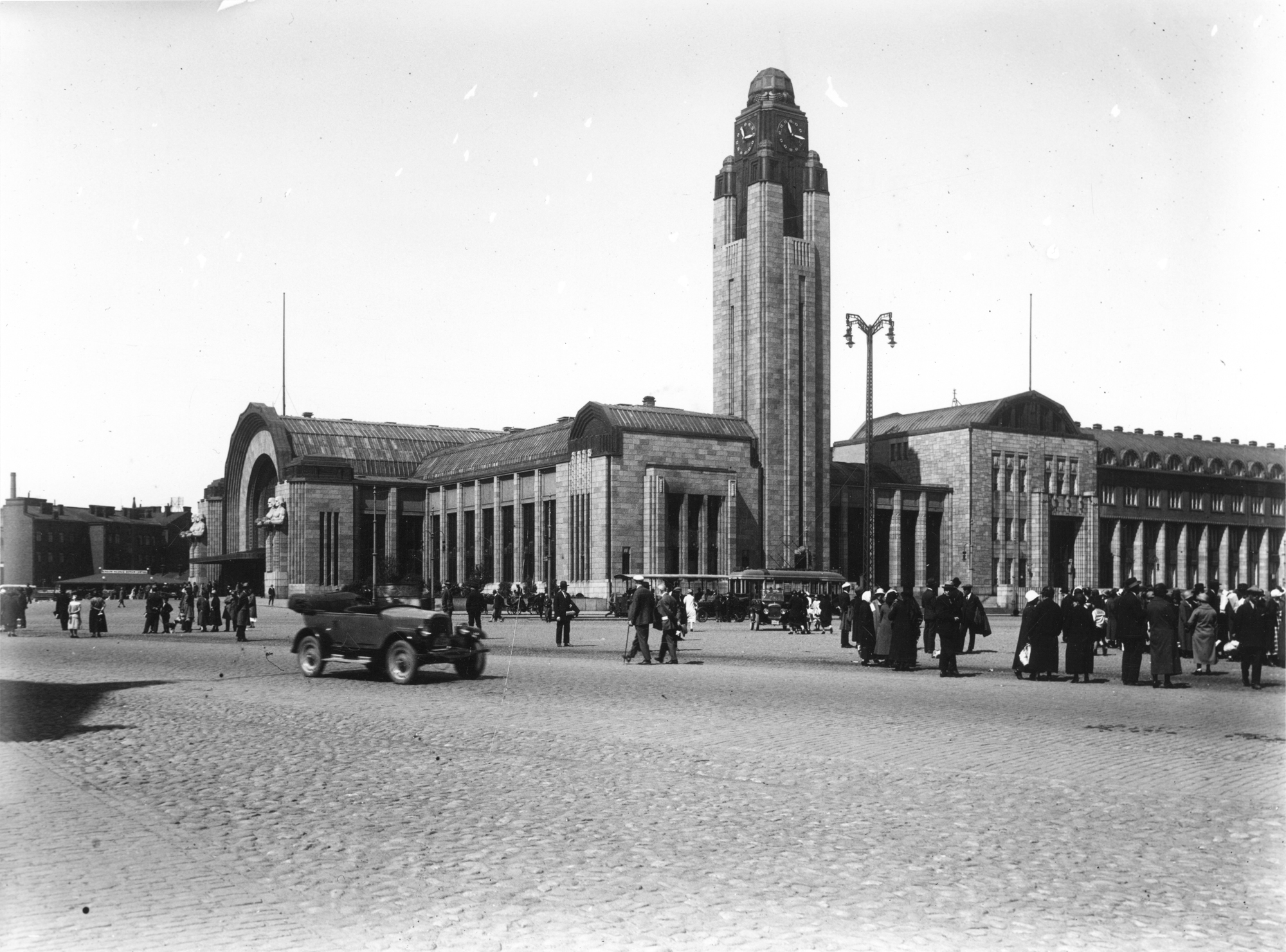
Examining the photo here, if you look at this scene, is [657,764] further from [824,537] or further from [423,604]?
[824,537]

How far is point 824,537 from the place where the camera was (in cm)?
8381

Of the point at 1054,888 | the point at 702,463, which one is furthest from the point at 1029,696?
the point at 702,463

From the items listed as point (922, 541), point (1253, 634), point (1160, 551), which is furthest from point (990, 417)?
point (1253, 634)

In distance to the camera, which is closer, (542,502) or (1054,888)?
(1054,888)

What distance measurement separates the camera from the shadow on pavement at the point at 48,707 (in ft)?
46.1

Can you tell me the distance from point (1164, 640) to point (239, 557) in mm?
87099

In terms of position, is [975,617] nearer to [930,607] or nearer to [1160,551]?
[930,607]

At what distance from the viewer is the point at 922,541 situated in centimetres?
9006

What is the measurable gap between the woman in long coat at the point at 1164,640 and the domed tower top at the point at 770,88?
216 ft

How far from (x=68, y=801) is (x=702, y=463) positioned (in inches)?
2751

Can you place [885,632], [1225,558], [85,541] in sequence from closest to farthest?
[885,632] → [1225,558] → [85,541]

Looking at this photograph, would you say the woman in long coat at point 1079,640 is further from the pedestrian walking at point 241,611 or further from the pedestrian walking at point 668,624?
the pedestrian walking at point 241,611

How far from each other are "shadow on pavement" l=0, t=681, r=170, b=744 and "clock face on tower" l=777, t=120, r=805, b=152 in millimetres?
67604

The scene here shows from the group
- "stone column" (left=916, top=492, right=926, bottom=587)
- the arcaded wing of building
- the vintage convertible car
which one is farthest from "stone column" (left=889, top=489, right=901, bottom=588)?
the vintage convertible car
